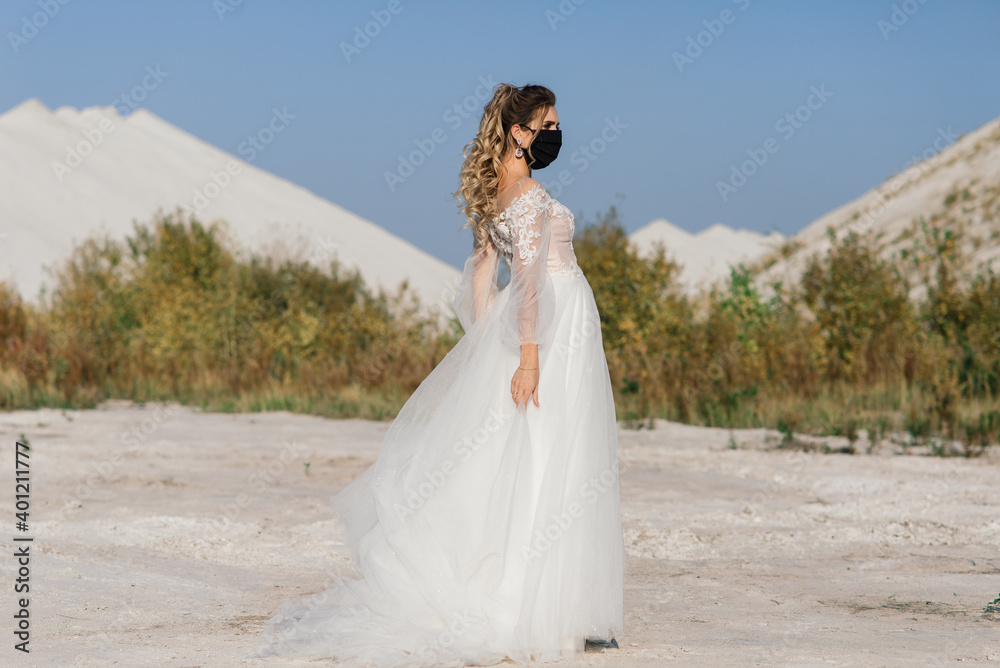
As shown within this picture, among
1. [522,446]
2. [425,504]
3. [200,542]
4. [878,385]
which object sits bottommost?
[200,542]

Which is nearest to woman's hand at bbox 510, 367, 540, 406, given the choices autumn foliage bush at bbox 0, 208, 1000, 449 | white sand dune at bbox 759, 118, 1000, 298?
autumn foliage bush at bbox 0, 208, 1000, 449

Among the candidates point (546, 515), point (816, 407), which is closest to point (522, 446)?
point (546, 515)

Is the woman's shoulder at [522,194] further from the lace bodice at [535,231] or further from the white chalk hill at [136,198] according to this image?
the white chalk hill at [136,198]

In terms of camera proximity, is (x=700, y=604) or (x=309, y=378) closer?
(x=700, y=604)

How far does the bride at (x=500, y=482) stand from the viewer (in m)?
3.80

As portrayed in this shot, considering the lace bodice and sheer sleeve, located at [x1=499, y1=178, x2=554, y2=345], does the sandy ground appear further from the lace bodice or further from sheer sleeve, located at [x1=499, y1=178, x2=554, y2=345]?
the lace bodice

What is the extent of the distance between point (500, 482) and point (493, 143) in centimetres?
135

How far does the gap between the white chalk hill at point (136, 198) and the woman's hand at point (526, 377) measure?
51.8 meters

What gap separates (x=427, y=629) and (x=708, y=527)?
11.1ft

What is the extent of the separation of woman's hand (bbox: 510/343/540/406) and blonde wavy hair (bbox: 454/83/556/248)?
539 mm

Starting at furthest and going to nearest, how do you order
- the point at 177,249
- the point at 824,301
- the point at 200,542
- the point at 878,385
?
the point at 177,249, the point at 824,301, the point at 878,385, the point at 200,542

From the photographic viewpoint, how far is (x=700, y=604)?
15.7 ft

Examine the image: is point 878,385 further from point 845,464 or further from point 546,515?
point 546,515

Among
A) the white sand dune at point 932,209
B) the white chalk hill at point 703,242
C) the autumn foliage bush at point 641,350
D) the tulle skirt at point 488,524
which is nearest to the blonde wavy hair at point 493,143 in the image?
the tulle skirt at point 488,524
